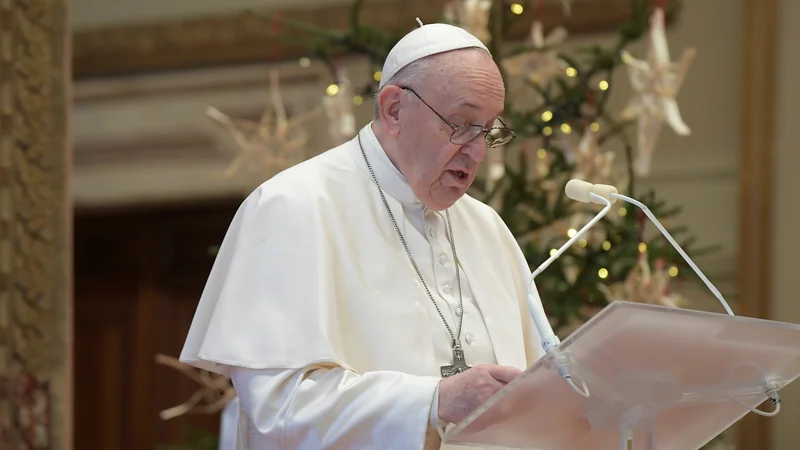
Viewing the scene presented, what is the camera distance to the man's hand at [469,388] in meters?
2.38

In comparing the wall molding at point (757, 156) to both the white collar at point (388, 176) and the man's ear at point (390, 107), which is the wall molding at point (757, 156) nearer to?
the white collar at point (388, 176)

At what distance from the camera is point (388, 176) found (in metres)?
2.99

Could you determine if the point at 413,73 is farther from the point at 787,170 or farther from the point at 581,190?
the point at 787,170

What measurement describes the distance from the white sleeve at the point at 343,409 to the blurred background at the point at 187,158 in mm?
2052

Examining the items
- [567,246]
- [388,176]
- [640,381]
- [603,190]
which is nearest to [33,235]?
[388,176]

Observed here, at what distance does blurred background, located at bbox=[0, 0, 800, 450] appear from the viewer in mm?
4402

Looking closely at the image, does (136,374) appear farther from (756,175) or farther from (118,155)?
(756,175)

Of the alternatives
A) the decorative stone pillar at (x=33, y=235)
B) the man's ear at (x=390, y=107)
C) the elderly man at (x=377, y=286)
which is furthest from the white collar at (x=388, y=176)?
the decorative stone pillar at (x=33, y=235)

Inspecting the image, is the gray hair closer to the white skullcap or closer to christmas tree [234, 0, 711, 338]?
the white skullcap

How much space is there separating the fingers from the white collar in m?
0.69

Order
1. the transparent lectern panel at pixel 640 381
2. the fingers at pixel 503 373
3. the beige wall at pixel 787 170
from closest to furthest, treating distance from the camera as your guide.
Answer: the transparent lectern panel at pixel 640 381, the fingers at pixel 503 373, the beige wall at pixel 787 170

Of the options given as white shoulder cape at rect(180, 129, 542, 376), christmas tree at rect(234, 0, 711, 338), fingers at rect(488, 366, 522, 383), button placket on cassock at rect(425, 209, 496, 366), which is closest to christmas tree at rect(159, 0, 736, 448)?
christmas tree at rect(234, 0, 711, 338)

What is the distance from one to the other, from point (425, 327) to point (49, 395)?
2.13 m

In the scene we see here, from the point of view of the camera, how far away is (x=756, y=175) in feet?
18.9
